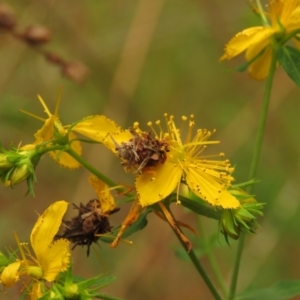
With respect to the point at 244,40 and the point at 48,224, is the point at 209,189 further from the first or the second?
the point at 244,40

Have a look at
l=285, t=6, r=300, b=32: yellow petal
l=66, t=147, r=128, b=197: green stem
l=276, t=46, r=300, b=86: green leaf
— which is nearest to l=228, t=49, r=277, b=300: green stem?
l=276, t=46, r=300, b=86: green leaf

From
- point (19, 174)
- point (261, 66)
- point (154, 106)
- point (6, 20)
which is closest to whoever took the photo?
point (19, 174)

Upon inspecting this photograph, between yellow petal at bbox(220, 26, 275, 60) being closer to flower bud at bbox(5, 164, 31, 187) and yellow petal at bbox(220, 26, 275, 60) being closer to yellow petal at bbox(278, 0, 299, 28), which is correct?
yellow petal at bbox(278, 0, 299, 28)

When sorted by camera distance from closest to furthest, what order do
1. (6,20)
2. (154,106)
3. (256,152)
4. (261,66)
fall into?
(256,152) → (261,66) → (6,20) → (154,106)

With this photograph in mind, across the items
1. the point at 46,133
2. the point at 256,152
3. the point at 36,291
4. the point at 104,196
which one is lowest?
the point at 36,291

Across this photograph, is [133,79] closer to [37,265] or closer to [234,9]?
[234,9]

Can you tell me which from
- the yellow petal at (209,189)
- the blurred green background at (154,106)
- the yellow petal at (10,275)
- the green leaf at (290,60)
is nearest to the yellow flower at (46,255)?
the yellow petal at (10,275)

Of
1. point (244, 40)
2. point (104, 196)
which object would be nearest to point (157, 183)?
point (104, 196)

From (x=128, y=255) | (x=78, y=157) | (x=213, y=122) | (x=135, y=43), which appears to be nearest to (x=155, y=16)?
(x=135, y=43)
